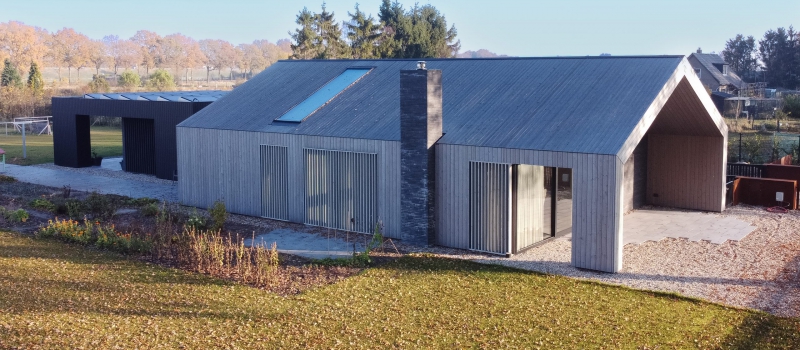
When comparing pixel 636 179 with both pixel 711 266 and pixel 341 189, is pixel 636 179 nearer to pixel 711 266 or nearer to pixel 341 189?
pixel 711 266

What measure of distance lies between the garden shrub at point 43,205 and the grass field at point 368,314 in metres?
5.68

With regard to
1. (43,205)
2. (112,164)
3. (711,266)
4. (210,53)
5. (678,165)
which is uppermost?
(210,53)

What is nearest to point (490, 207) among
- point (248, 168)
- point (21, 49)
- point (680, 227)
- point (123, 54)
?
point (680, 227)

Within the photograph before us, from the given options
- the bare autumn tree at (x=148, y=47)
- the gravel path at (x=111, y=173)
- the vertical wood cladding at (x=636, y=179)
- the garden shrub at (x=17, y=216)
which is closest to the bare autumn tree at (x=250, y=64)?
the bare autumn tree at (x=148, y=47)

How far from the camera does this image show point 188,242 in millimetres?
12922

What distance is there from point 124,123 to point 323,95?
34.4 ft

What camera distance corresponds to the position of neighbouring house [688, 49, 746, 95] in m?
53.5

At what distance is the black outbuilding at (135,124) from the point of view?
22203mm

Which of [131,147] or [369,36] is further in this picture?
[369,36]

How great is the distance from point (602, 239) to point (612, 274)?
0.58 metres

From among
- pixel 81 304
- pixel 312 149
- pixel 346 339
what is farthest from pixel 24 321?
pixel 312 149

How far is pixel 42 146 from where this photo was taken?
32.8 meters

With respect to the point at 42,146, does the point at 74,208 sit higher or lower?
lower

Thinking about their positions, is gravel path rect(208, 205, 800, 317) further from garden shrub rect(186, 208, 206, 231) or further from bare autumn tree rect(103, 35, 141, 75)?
A: bare autumn tree rect(103, 35, 141, 75)
